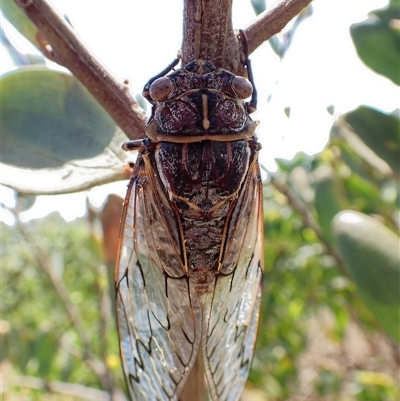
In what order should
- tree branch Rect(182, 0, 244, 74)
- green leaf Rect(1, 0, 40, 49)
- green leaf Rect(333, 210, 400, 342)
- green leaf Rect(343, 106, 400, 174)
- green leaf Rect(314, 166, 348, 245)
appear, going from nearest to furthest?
tree branch Rect(182, 0, 244, 74)
green leaf Rect(1, 0, 40, 49)
green leaf Rect(333, 210, 400, 342)
green leaf Rect(343, 106, 400, 174)
green leaf Rect(314, 166, 348, 245)

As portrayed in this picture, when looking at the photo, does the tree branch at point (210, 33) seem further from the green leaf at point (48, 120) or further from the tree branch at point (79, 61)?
the green leaf at point (48, 120)

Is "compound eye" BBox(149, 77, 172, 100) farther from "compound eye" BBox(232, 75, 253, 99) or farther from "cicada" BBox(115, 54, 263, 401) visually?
"compound eye" BBox(232, 75, 253, 99)

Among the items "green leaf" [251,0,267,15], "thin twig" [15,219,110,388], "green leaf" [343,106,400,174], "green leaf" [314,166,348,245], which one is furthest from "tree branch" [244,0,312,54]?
"thin twig" [15,219,110,388]

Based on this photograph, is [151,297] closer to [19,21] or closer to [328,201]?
[19,21]

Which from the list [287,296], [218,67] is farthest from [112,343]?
[218,67]

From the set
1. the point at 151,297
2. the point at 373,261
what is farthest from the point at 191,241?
the point at 373,261

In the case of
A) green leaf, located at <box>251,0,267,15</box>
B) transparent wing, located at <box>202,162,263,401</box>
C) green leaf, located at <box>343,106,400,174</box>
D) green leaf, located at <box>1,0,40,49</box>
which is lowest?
transparent wing, located at <box>202,162,263,401</box>
